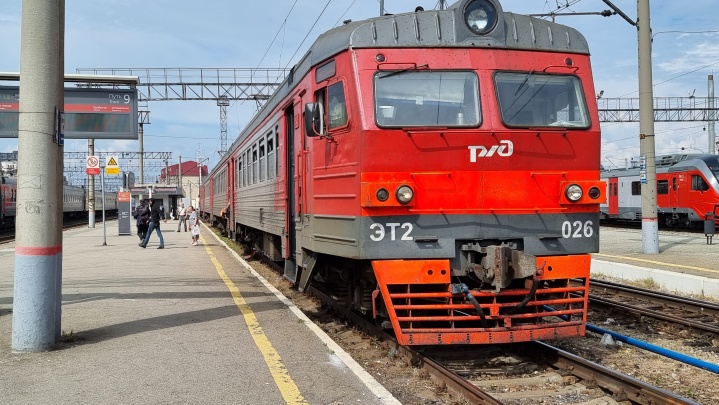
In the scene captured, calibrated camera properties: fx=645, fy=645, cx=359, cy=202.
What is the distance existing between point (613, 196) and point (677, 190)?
19.7 ft

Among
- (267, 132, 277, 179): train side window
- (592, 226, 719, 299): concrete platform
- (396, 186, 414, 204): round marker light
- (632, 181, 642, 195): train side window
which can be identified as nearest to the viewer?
(396, 186, 414, 204): round marker light

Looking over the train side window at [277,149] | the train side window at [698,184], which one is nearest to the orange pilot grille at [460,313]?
the train side window at [277,149]

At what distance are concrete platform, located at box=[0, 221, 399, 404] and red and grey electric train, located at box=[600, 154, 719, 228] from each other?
2036 cm

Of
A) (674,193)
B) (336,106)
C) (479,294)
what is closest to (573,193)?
(479,294)

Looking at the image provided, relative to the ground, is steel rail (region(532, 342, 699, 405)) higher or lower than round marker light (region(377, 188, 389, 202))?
lower

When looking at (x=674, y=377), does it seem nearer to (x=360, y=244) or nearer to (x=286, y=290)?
(x=360, y=244)

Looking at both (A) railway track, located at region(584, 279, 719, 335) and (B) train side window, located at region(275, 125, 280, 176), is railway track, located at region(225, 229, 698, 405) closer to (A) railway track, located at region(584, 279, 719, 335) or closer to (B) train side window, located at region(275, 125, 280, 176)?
(A) railway track, located at region(584, 279, 719, 335)

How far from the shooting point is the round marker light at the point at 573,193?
245 inches

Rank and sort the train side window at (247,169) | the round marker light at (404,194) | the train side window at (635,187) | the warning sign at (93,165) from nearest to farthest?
the round marker light at (404,194) → the train side window at (247,169) → the warning sign at (93,165) → the train side window at (635,187)

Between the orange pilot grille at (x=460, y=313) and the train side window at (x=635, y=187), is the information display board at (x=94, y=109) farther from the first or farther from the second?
the train side window at (x=635, y=187)

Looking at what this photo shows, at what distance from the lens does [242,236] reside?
59.8 ft

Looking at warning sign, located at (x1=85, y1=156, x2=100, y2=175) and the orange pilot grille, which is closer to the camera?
the orange pilot grille

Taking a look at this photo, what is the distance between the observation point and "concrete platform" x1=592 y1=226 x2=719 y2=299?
10.8 metres

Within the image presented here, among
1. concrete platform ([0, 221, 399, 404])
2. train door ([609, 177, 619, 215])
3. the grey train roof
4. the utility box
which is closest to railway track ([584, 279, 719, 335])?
the grey train roof
